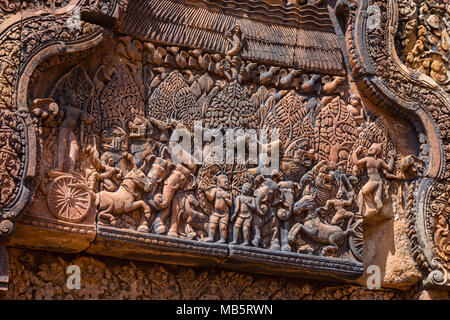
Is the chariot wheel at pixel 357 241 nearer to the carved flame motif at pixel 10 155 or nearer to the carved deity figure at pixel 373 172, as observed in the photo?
the carved deity figure at pixel 373 172

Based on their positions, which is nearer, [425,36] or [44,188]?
[44,188]

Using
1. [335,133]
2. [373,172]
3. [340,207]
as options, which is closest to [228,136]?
[335,133]

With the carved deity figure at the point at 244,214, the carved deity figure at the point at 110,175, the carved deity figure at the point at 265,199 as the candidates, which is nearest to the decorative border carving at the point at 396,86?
the carved deity figure at the point at 265,199

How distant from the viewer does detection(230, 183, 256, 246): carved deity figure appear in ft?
22.6

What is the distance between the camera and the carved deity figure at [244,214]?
6.89m

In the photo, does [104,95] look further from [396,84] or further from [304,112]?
[396,84]

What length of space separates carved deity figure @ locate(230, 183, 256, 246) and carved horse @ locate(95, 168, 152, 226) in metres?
0.67

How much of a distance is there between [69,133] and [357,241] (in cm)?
233

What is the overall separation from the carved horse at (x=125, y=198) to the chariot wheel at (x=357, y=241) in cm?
161

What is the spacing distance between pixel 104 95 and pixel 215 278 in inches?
62.2

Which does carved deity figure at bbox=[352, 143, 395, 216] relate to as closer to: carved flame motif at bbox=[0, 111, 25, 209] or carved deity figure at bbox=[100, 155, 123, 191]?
carved deity figure at bbox=[100, 155, 123, 191]

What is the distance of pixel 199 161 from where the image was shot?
6953 millimetres
